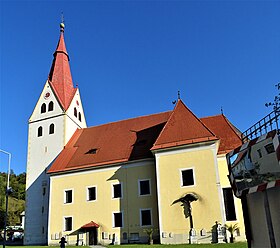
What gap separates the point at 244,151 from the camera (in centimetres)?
942

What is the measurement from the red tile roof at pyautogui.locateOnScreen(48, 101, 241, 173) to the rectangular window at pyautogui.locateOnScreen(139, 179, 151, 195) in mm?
2252

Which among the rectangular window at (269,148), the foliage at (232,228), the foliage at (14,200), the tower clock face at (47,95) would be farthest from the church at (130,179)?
the foliage at (14,200)

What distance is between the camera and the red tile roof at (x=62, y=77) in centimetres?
3959

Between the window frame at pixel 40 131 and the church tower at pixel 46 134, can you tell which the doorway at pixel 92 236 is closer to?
the church tower at pixel 46 134

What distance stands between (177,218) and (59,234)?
12321 millimetres

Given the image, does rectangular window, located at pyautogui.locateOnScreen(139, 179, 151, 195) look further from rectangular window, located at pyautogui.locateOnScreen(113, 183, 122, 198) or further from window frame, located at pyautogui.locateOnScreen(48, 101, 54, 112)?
window frame, located at pyautogui.locateOnScreen(48, 101, 54, 112)

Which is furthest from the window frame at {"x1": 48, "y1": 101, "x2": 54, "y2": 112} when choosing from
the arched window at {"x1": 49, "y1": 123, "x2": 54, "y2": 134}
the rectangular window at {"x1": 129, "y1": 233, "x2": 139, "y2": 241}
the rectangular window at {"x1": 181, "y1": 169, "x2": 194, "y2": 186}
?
the rectangular window at {"x1": 181, "y1": 169, "x2": 194, "y2": 186}

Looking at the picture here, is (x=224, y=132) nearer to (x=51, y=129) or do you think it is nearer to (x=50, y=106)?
(x=51, y=129)

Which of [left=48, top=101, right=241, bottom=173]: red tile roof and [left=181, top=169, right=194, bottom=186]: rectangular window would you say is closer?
[left=181, top=169, right=194, bottom=186]: rectangular window

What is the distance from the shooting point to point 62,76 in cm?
4162

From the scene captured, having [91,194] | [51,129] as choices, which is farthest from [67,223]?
[51,129]

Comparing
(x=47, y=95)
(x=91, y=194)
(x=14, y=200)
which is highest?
(x=47, y=95)

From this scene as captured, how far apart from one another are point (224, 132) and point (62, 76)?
23349 mm

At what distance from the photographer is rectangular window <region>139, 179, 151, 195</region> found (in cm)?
2804
